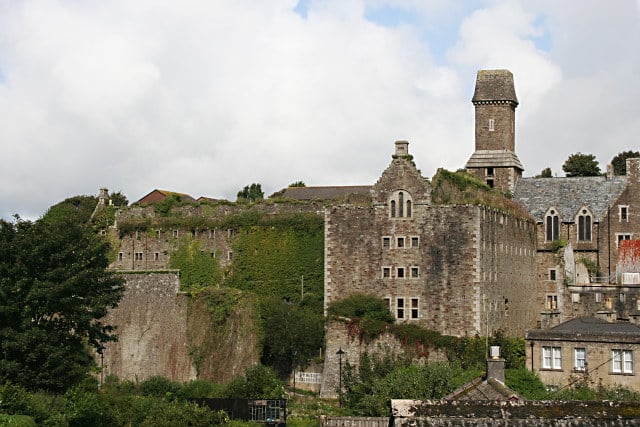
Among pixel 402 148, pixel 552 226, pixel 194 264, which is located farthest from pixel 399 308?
pixel 552 226

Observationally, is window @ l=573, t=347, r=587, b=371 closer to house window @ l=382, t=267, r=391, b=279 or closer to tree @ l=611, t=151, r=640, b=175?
house window @ l=382, t=267, r=391, b=279

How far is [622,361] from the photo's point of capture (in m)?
50.0

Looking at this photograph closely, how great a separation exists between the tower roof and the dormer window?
1462cm

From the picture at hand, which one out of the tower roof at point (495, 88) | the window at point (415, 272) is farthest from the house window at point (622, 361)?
the tower roof at point (495, 88)

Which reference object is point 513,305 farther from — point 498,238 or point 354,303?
point 354,303

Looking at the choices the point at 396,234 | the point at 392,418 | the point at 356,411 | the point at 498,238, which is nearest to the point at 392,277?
the point at 396,234

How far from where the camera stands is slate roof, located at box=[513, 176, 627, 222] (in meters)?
71.9

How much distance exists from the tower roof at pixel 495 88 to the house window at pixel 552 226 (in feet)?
23.1

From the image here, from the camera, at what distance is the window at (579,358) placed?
5062 cm

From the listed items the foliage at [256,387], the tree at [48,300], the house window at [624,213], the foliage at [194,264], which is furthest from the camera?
the house window at [624,213]

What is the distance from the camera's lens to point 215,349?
61281 millimetres

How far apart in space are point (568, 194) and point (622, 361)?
956 inches

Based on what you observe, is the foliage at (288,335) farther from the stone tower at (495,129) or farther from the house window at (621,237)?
the house window at (621,237)

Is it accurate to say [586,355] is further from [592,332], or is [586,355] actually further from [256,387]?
[256,387]
